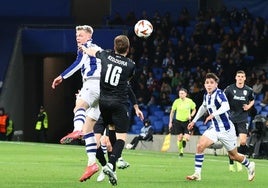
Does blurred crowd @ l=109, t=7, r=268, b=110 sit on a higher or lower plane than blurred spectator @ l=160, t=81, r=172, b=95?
higher

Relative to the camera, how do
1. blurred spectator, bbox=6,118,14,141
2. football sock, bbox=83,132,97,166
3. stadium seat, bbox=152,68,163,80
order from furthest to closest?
stadium seat, bbox=152,68,163,80
blurred spectator, bbox=6,118,14,141
football sock, bbox=83,132,97,166

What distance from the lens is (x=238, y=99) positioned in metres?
22.4

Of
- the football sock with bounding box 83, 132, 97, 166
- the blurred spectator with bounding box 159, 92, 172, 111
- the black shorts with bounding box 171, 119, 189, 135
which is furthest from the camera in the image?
the blurred spectator with bounding box 159, 92, 172, 111

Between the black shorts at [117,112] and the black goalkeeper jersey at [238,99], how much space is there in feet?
27.3

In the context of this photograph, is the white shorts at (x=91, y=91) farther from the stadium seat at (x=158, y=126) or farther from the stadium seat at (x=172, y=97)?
the stadium seat at (x=172, y=97)

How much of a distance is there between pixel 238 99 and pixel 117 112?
8538 mm

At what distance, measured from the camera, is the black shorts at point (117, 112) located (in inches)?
562

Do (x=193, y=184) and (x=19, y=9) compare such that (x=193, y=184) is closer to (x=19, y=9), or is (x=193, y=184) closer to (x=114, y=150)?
(x=114, y=150)

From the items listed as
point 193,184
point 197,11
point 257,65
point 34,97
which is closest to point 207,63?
point 257,65

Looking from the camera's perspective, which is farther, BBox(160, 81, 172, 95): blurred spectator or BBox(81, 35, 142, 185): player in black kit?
BBox(160, 81, 172, 95): blurred spectator

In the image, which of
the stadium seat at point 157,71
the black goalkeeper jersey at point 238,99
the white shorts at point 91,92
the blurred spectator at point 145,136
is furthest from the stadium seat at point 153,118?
the white shorts at point 91,92

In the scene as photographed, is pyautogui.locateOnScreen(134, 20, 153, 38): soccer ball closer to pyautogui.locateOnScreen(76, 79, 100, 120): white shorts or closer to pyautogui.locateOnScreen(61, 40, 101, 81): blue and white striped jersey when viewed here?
pyautogui.locateOnScreen(61, 40, 101, 81): blue and white striped jersey

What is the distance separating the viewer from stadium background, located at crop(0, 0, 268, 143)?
42344 millimetres

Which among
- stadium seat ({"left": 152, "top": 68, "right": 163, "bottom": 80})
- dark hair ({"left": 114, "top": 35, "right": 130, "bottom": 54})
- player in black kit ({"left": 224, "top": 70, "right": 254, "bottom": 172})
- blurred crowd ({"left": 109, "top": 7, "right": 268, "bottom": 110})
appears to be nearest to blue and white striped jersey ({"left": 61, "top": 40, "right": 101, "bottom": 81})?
dark hair ({"left": 114, "top": 35, "right": 130, "bottom": 54})
